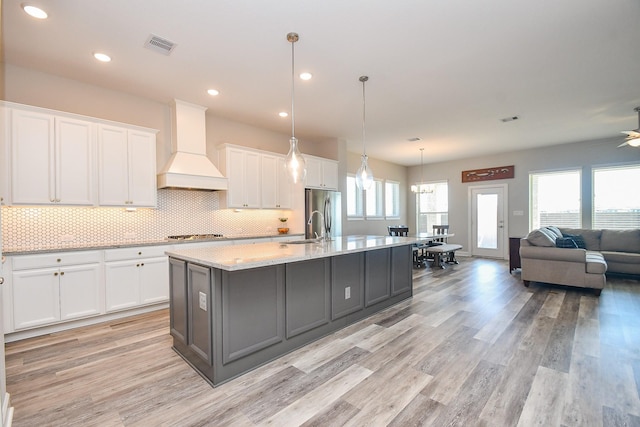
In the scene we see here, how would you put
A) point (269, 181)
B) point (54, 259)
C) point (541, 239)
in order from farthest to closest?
point (269, 181), point (541, 239), point (54, 259)

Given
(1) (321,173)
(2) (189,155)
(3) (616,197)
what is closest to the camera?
(2) (189,155)

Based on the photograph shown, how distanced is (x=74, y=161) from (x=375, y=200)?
21.8 ft

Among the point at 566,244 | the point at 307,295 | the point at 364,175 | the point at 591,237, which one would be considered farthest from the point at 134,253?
the point at 591,237

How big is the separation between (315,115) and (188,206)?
247cm

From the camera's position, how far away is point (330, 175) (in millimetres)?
6043

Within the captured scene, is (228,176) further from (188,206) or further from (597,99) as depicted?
(597,99)

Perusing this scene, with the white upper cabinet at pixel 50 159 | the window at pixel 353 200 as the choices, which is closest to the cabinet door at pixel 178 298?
the white upper cabinet at pixel 50 159

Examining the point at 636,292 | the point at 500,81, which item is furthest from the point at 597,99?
the point at 636,292

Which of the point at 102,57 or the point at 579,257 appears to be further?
the point at 579,257

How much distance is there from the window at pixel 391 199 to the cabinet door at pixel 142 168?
6300 millimetres

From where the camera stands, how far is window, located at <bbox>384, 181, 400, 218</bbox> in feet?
28.7

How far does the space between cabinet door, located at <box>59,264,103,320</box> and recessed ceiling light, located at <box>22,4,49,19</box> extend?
232 cm

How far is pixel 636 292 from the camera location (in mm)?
4480

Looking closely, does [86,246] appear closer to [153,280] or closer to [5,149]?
[153,280]
